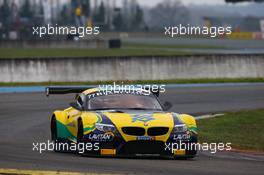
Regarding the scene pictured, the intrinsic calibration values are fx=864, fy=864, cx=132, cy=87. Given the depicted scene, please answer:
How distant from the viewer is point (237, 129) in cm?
1859

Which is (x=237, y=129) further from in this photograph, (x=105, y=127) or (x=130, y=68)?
(x=130, y=68)

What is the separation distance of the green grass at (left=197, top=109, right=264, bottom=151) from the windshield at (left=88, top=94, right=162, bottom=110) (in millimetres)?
2042

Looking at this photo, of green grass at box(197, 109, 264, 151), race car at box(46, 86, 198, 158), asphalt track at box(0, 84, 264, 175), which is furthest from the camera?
green grass at box(197, 109, 264, 151)

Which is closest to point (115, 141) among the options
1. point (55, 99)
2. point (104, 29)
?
point (55, 99)

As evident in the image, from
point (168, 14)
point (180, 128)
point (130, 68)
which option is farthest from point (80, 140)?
point (168, 14)

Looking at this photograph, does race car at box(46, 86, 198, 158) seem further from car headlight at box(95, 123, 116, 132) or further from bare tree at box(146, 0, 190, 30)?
bare tree at box(146, 0, 190, 30)

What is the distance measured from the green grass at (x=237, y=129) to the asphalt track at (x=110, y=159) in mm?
1345

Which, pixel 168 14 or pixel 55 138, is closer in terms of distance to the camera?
pixel 55 138

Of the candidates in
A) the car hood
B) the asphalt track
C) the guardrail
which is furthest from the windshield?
the guardrail

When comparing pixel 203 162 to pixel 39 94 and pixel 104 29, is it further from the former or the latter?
pixel 104 29

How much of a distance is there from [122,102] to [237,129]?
191 inches

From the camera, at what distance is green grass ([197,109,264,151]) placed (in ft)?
53.5

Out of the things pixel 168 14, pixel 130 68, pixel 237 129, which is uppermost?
pixel 168 14

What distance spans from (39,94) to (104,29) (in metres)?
91.5
